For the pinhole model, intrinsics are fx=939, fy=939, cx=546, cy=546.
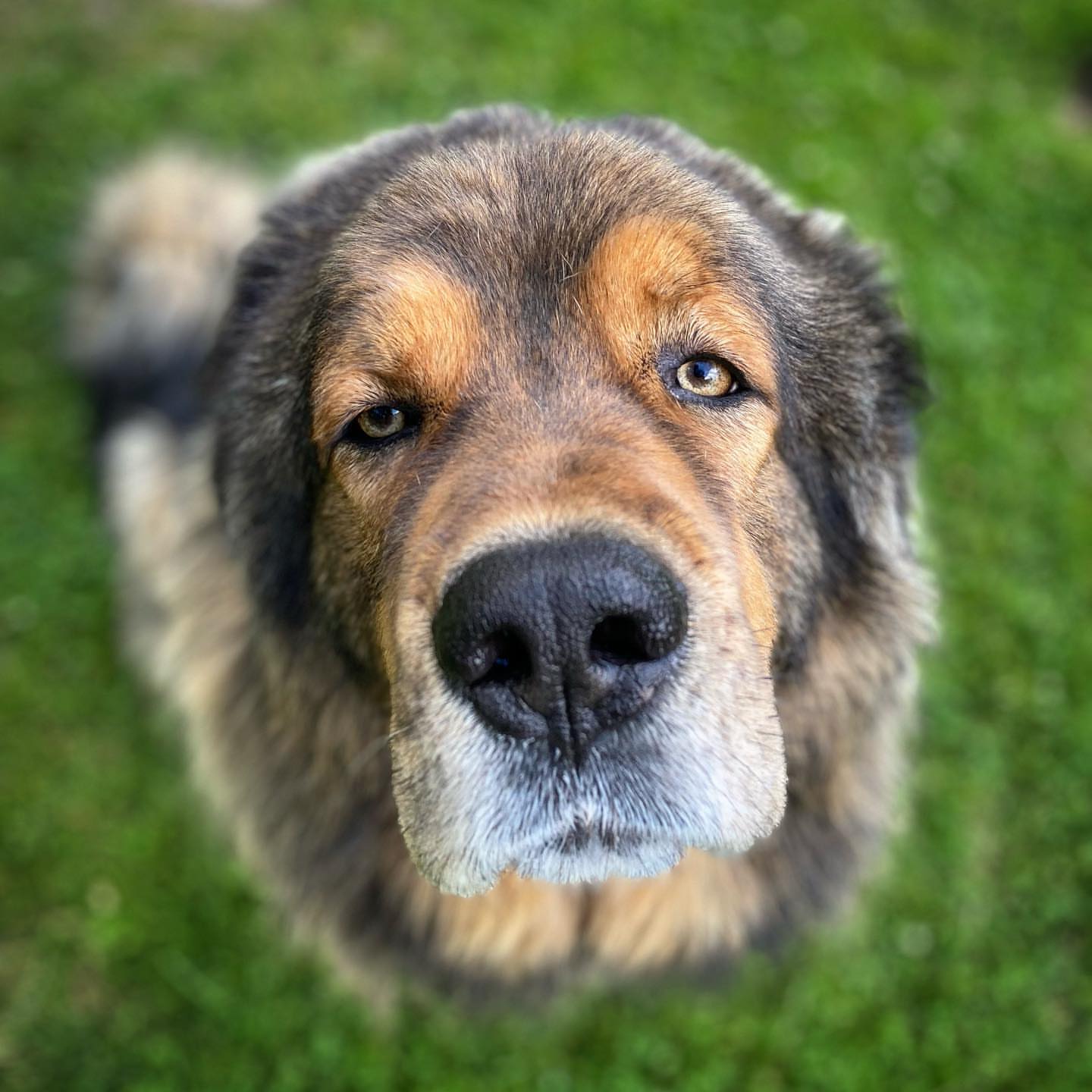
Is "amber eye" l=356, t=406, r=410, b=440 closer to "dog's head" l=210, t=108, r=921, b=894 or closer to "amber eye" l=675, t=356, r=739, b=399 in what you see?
"dog's head" l=210, t=108, r=921, b=894

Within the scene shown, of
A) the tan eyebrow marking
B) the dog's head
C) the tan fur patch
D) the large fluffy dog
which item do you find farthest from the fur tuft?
the tan eyebrow marking

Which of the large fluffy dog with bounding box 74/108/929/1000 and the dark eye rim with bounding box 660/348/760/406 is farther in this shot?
the dark eye rim with bounding box 660/348/760/406

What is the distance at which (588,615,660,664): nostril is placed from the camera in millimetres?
1700

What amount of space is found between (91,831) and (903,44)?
→ 270 inches

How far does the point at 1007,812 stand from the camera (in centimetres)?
440

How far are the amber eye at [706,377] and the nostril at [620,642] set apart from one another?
715 mm

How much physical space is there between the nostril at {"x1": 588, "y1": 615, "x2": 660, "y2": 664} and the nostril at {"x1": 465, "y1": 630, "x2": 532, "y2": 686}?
0.42ft

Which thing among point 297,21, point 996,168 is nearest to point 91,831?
point 297,21

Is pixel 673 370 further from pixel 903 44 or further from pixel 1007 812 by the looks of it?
pixel 903 44

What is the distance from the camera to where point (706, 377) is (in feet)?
7.20

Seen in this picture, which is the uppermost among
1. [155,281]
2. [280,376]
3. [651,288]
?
[651,288]

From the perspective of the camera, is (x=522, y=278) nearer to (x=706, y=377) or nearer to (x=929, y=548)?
(x=706, y=377)

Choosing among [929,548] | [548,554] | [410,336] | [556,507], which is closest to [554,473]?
[556,507]

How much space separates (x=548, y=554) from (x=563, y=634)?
15 cm
